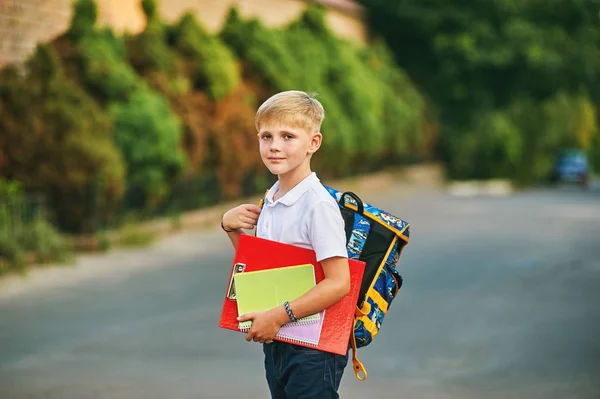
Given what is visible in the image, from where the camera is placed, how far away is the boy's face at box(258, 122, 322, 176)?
3.59 m

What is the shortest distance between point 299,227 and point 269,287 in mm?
219

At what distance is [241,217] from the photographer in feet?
12.6

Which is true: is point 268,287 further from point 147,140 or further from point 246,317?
point 147,140

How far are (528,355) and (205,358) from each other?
2.36 meters

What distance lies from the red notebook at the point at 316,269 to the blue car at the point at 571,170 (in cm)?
3219

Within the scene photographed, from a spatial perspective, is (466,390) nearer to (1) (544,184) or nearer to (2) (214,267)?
(2) (214,267)

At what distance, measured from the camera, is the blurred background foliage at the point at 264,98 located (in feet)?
49.2

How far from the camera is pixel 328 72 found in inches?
1164

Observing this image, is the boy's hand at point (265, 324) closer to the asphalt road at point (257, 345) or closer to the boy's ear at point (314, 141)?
the boy's ear at point (314, 141)

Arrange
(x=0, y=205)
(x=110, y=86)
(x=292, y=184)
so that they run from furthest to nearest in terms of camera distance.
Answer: (x=110, y=86), (x=0, y=205), (x=292, y=184)

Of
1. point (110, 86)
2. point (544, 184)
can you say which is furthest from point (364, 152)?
point (110, 86)

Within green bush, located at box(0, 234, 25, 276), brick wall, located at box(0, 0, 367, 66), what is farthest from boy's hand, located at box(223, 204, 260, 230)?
brick wall, located at box(0, 0, 367, 66)

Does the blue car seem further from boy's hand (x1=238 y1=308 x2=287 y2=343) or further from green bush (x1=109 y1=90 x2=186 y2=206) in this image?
boy's hand (x1=238 y1=308 x2=287 y2=343)

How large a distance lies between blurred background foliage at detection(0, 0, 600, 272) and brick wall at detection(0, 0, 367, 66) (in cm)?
58
